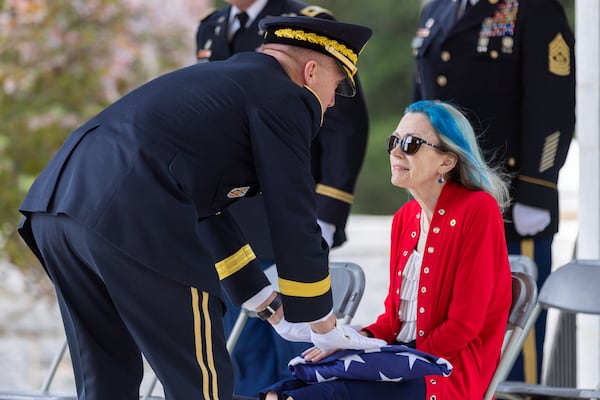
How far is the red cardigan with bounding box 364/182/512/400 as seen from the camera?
3506 mm

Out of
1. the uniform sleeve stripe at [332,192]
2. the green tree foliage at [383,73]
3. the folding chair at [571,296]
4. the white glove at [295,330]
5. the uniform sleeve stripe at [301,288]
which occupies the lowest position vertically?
the green tree foliage at [383,73]

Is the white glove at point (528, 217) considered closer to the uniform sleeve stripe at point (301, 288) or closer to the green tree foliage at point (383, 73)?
the uniform sleeve stripe at point (301, 288)

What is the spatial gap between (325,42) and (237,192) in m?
0.44

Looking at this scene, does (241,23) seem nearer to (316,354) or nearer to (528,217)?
(528,217)

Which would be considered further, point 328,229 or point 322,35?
point 328,229

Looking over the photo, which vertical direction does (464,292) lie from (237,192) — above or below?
below

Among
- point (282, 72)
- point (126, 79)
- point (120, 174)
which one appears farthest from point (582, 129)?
point (126, 79)

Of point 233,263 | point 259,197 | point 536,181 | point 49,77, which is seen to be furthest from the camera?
point 49,77

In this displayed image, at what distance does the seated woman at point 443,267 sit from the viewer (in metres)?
3.49

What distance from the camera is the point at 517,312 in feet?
12.2

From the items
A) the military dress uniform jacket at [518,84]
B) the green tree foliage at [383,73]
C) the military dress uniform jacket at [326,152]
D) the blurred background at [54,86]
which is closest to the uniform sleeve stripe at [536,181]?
the military dress uniform jacket at [518,84]

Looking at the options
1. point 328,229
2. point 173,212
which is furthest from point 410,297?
point 173,212

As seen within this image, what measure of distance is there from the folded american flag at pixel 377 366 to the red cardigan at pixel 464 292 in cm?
11

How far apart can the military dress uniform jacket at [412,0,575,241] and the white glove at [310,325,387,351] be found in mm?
1096
